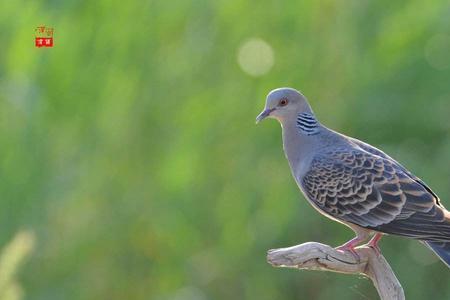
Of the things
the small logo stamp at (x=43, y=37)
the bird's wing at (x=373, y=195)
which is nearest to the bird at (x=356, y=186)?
the bird's wing at (x=373, y=195)

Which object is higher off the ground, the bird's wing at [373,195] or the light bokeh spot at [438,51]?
the light bokeh spot at [438,51]

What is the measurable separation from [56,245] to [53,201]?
18cm

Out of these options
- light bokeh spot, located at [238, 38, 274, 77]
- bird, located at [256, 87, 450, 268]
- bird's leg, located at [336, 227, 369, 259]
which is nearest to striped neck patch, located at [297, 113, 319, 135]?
bird, located at [256, 87, 450, 268]

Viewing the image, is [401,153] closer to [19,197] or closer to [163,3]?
[163,3]

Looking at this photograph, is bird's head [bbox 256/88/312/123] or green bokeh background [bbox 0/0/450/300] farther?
green bokeh background [bbox 0/0/450/300]

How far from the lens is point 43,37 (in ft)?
13.8

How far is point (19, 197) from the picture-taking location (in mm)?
3912

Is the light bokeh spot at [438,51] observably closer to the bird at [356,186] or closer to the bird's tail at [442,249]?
the bird at [356,186]

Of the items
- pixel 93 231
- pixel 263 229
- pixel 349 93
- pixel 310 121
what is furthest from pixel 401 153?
pixel 93 231

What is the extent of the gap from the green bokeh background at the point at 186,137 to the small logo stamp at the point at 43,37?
1.7 inches

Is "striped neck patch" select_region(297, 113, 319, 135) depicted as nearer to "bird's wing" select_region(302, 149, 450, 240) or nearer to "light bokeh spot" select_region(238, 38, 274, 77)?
"bird's wing" select_region(302, 149, 450, 240)

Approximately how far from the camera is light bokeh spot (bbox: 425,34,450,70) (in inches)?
175

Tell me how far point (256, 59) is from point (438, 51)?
91 centimetres

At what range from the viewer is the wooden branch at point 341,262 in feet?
8.25
